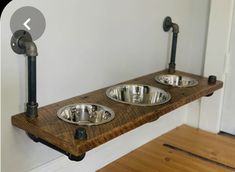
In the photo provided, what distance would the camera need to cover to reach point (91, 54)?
5.15 feet

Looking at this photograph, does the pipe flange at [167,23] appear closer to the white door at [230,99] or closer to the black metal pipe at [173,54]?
the black metal pipe at [173,54]

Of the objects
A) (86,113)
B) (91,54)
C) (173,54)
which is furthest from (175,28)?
(86,113)

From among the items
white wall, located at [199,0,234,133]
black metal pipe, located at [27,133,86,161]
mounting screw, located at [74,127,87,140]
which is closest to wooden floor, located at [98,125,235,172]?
white wall, located at [199,0,234,133]

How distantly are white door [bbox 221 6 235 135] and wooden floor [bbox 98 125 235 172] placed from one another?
7cm

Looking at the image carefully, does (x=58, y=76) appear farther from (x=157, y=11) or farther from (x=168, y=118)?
(x=168, y=118)

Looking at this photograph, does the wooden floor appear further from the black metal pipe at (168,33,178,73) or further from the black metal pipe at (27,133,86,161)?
the black metal pipe at (27,133,86,161)

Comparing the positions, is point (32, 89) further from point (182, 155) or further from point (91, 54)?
point (182, 155)

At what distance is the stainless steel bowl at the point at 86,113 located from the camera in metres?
1.41

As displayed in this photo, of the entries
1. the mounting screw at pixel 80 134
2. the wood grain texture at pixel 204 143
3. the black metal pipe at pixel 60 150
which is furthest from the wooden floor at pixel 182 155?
the mounting screw at pixel 80 134

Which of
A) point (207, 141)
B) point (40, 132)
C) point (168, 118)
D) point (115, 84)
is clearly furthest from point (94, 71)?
point (207, 141)

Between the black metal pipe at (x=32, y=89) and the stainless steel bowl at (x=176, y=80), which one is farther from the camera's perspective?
the stainless steel bowl at (x=176, y=80)

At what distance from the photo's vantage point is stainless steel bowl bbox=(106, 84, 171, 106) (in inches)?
65.6

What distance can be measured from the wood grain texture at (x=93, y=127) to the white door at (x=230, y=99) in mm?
477

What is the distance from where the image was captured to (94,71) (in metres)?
1.61
